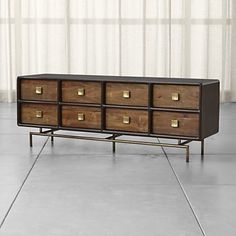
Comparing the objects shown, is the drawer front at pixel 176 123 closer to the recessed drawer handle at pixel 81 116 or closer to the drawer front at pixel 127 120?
the drawer front at pixel 127 120

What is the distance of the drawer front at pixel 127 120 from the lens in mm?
5707

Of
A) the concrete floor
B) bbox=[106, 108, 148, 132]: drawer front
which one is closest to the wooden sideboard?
bbox=[106, 108, 148, 132]: drawer front

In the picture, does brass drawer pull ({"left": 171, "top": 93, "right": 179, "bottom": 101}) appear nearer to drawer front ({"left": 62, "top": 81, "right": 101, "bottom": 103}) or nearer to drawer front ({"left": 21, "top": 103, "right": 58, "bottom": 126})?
drawer front ({"left": 62, "top": 81, "right": 101, "bottom": 103})

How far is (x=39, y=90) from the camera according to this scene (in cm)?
611

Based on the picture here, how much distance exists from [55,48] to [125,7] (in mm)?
1269

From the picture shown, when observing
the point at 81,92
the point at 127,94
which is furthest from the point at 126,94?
the point at 81,92

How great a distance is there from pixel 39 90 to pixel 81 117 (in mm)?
486

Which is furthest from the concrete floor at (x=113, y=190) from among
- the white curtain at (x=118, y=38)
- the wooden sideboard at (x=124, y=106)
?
the white curtain at (x=118, y=38)

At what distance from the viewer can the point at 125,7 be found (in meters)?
10.4

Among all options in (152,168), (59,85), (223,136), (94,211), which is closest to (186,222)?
(94,211)

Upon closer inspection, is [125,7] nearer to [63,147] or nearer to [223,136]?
[223,136]

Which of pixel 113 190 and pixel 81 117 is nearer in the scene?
pixel 113 190

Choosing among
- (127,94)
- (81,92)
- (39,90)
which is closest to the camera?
(127,94)

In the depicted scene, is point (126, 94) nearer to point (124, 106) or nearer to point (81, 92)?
point (124, 106)
